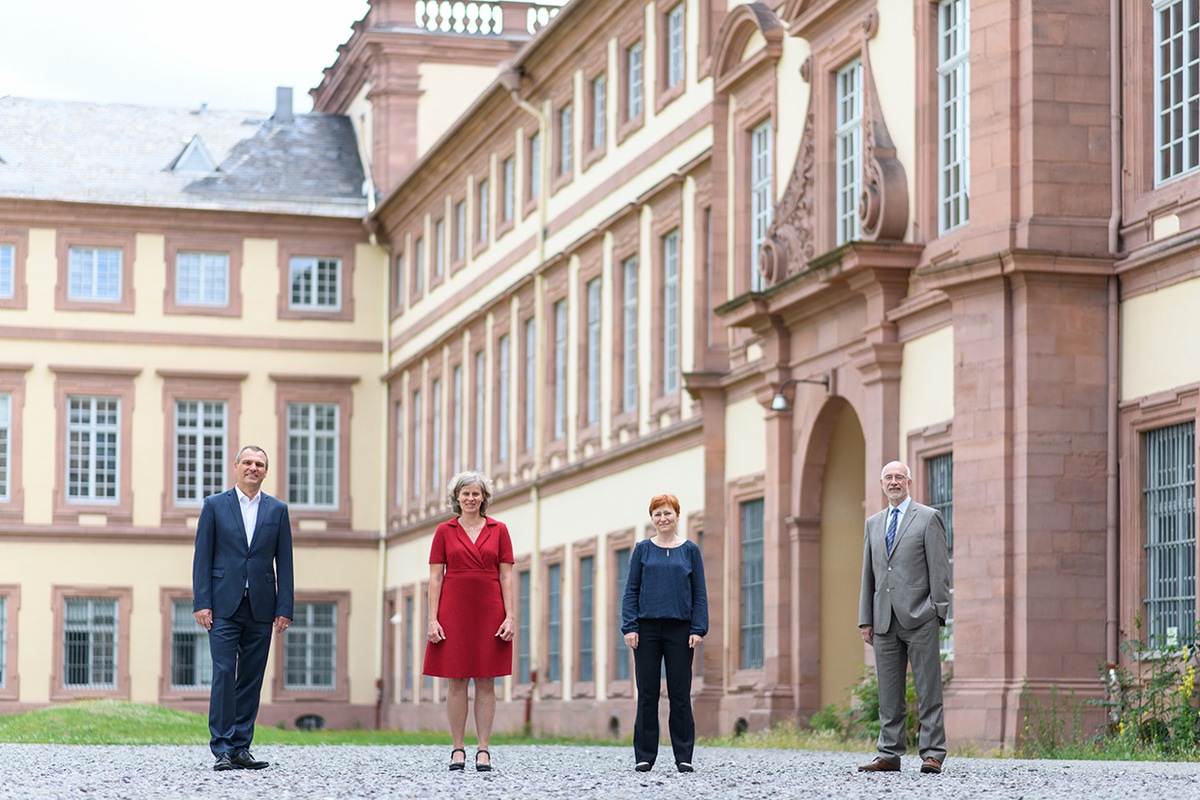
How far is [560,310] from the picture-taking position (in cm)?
3959

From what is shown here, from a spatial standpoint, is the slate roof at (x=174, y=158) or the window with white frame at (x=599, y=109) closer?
the window with white frame at (x=599, y=109)

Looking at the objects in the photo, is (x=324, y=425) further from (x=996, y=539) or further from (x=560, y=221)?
(x=996, y=539)

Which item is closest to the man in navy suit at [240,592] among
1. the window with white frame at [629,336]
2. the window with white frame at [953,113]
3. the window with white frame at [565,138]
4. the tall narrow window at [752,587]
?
the window with white frame at [953,113]

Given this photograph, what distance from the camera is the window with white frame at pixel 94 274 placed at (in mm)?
52188

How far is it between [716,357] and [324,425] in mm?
24930

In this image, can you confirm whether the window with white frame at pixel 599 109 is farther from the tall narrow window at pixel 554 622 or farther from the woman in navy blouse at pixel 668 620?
the woman in navy blouse at pixel 668 620

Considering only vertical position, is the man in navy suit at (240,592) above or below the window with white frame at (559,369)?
below

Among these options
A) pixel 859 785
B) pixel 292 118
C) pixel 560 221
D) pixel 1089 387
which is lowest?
pixel 859 785

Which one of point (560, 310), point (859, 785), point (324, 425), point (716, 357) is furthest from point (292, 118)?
point (859, 785)

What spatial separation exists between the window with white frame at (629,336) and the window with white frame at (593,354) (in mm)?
1498

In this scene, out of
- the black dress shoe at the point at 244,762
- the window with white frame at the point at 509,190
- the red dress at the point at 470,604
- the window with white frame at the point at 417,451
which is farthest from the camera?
the window with white frame at the point at 417,451

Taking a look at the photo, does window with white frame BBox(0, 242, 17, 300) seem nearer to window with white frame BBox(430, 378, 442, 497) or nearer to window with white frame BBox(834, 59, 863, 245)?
window with white frame BBox(430, 378, 442, 497)

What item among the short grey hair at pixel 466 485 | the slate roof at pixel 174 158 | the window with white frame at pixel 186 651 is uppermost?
the slate roof at pixel 174 158

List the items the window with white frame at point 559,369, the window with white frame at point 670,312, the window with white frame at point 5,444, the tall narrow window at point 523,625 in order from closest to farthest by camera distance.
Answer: the window with white frame at point 670,312 → the window with white frame at point 559,369 → the tall narrow window at point 523,625 → the window with white frame at point 5,444
